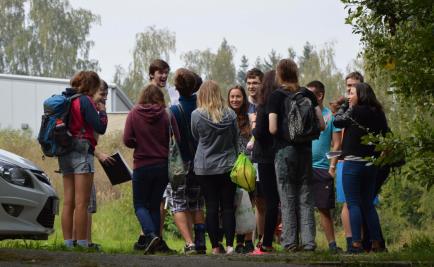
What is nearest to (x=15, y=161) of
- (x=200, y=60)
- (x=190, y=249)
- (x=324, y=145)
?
(x=190, y=249)

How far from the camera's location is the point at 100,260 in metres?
9.35

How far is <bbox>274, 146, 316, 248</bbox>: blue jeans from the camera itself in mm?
11312

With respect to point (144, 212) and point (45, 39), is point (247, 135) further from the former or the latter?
point (45, 39)

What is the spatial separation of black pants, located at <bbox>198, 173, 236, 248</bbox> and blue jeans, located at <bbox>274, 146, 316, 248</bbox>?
56 cm

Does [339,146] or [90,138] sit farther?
[339,146]

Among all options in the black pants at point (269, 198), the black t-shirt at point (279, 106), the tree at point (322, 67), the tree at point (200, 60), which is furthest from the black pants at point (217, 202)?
the tree at point (200, 60)

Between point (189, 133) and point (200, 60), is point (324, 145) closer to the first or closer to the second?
point (189, 133)

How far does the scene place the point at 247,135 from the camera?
1286 centimetres

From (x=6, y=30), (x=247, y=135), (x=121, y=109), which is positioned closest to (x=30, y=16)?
(x=6, y=30)

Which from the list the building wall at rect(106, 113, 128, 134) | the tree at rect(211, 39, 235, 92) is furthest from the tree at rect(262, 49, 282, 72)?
the building wall at rect(106, 113, 128, 134)

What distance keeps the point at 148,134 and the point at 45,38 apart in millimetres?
82362

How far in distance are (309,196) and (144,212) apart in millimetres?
1681

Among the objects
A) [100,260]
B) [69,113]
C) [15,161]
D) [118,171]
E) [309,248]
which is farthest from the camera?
[118,171]

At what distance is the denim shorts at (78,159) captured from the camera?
38.5 feet
